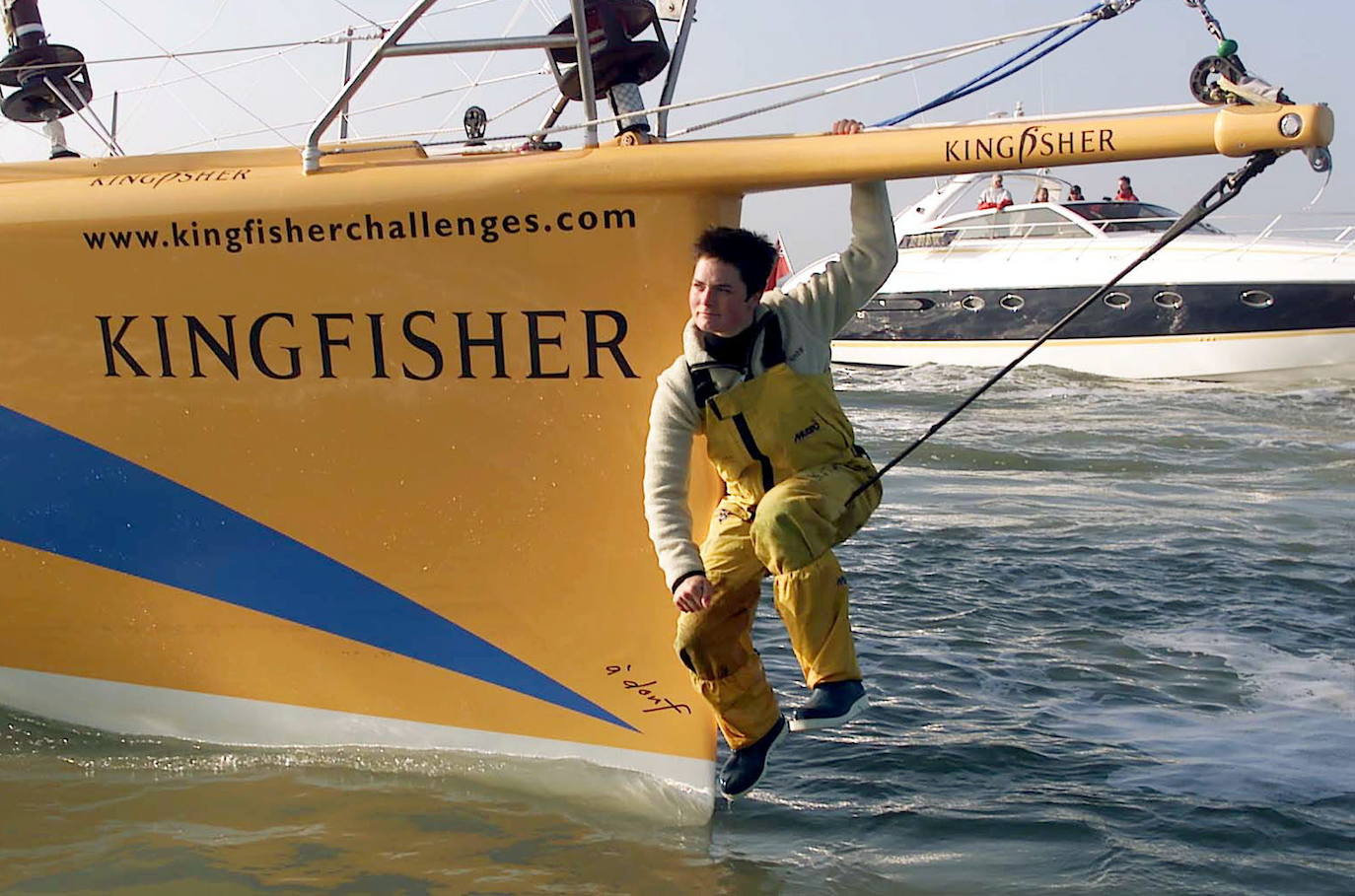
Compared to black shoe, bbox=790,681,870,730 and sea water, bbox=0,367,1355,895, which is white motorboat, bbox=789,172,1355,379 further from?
black shoe, bbox=790,681,870,730

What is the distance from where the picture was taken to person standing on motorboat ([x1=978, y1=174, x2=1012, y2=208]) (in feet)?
66.4

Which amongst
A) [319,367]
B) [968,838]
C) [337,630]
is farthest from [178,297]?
[968,838]

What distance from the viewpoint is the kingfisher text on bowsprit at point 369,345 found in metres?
4.18

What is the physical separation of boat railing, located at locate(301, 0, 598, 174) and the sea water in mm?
1929

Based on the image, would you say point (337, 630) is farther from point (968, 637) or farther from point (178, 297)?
point (968, 637)

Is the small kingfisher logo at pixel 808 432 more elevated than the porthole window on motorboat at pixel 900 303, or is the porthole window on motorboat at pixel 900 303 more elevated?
the small kingfisher logo at pixel 808 432

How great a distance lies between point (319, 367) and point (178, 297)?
0.51m

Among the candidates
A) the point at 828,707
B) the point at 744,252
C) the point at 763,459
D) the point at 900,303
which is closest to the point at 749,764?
the point at 828,707

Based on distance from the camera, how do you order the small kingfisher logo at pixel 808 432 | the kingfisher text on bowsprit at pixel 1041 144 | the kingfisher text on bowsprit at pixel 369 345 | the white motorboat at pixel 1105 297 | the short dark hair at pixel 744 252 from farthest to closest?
the white motorboat at pixel 1105 297, the kingfisher text on bowsprit at pixel 369 345, the small kingfisher logo at pixel 808 432, the short dark hair at pixel 744 252, the kingfisher text on bowsprit at pixel 1041 144

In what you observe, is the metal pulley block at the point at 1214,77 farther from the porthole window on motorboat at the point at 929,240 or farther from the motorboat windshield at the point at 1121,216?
the porthole window on motorboat at the point at 929,240

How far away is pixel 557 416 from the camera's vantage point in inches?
167

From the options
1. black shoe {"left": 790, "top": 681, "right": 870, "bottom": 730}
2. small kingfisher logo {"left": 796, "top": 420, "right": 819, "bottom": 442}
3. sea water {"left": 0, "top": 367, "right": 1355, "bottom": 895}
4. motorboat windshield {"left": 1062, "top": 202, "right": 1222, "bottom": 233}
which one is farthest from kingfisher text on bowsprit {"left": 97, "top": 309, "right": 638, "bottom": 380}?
motorboat windshield {"left": 1062, "top": 202, "right": 1222, "bottom": 233}

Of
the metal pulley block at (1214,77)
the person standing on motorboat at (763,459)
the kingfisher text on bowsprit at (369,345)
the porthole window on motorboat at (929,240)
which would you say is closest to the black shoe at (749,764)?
the person standing on motorboat at (763,459)

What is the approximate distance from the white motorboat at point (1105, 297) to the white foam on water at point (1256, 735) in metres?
11.8
